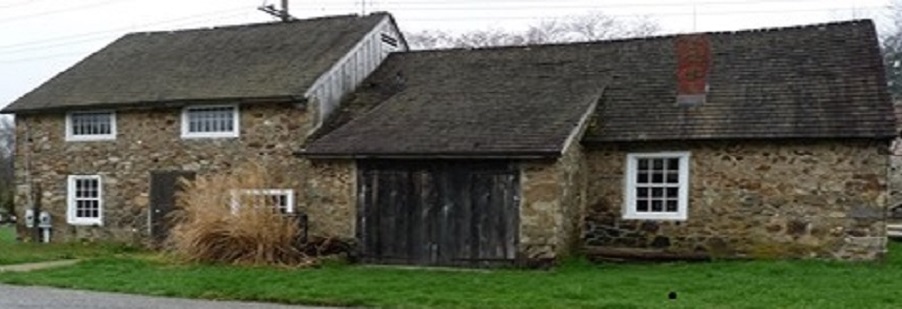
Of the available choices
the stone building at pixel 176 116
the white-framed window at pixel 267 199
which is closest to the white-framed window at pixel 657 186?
the stone building at pixel 176 116

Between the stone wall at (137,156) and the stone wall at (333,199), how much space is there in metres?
0.92

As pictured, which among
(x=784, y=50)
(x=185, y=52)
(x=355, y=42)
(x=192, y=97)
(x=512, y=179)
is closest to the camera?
(x=512, y=179)

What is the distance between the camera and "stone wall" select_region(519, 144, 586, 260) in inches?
652

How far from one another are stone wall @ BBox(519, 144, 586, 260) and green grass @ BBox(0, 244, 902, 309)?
1.59 ft

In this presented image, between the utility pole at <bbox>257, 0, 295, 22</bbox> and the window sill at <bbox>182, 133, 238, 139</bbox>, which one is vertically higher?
the utility pole at <bbox>257, 0, 295, 22</bbox>

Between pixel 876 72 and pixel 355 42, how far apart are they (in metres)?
11.3

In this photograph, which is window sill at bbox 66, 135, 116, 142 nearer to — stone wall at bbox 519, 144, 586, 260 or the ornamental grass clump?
the ornamental grass clump

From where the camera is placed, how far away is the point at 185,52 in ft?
81.7

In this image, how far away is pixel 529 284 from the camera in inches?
551

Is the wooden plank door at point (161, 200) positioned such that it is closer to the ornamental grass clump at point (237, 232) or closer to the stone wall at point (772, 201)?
the ornamental grass clump at point (237, 232)

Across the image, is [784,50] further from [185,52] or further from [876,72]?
[185,52]

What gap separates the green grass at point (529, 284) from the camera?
39.5 feet

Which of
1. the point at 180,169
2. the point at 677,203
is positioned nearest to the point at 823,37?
the point at 677,203

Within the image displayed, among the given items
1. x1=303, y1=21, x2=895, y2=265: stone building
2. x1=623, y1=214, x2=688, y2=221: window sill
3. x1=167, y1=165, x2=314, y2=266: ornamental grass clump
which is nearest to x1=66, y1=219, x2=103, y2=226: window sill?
x1=167, y1=165, x2=314, y2=266: ornamental grass clump
